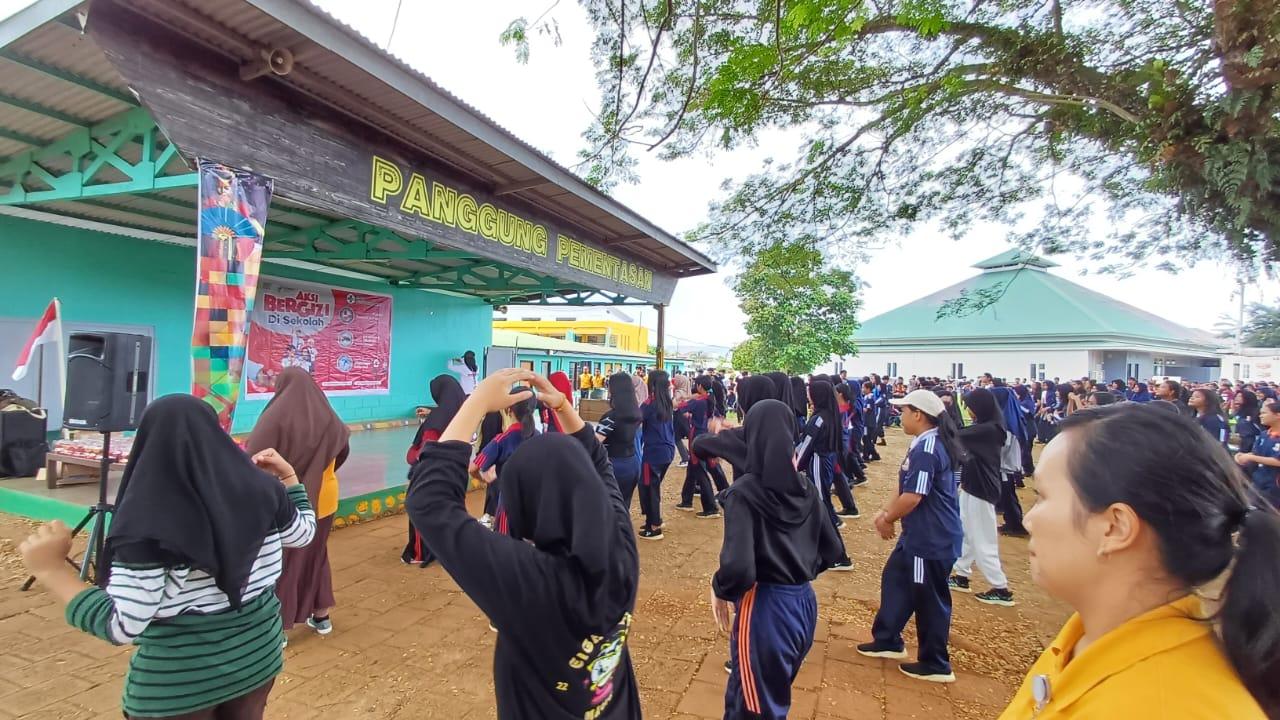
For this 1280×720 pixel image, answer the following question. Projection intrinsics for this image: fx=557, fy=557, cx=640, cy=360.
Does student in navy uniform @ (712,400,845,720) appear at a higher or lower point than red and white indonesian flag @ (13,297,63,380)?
lower

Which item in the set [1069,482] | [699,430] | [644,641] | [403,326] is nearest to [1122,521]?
[1069,482]

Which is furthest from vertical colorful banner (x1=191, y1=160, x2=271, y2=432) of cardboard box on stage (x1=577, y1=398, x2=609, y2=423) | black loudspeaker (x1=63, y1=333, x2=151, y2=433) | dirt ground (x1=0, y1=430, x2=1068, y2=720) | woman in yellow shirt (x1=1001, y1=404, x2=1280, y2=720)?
cardboard box on stage (x1=577, y1=398, x2=609, y2=423)

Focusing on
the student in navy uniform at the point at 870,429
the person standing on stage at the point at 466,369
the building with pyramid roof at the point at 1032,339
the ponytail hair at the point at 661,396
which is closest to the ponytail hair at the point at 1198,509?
the ponytail hair at the point at 661,396

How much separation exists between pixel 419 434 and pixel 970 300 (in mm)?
Answer: 6593

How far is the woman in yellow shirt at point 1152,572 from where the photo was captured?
75 cm

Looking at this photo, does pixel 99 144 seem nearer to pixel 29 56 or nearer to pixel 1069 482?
pixel 29 56

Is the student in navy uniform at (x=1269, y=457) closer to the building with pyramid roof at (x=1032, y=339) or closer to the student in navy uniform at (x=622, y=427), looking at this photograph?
the student in navy uniform at (x=622, y=427)

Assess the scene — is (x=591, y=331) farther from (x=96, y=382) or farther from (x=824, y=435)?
(x=96, y=382)

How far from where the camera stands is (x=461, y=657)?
3.39 meters

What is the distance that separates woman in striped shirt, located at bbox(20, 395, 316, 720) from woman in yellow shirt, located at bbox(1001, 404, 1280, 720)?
192cm

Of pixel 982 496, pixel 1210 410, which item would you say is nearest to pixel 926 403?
pixel 982 496

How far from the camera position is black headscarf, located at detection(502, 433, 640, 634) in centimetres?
125

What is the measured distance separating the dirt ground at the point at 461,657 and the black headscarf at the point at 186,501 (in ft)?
5.76

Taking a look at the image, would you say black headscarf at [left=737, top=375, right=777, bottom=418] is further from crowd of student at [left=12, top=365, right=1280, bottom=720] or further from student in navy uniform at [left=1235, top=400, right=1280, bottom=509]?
student in navy uniform at [left=1235, top=400, right=1280, bottom=509]
